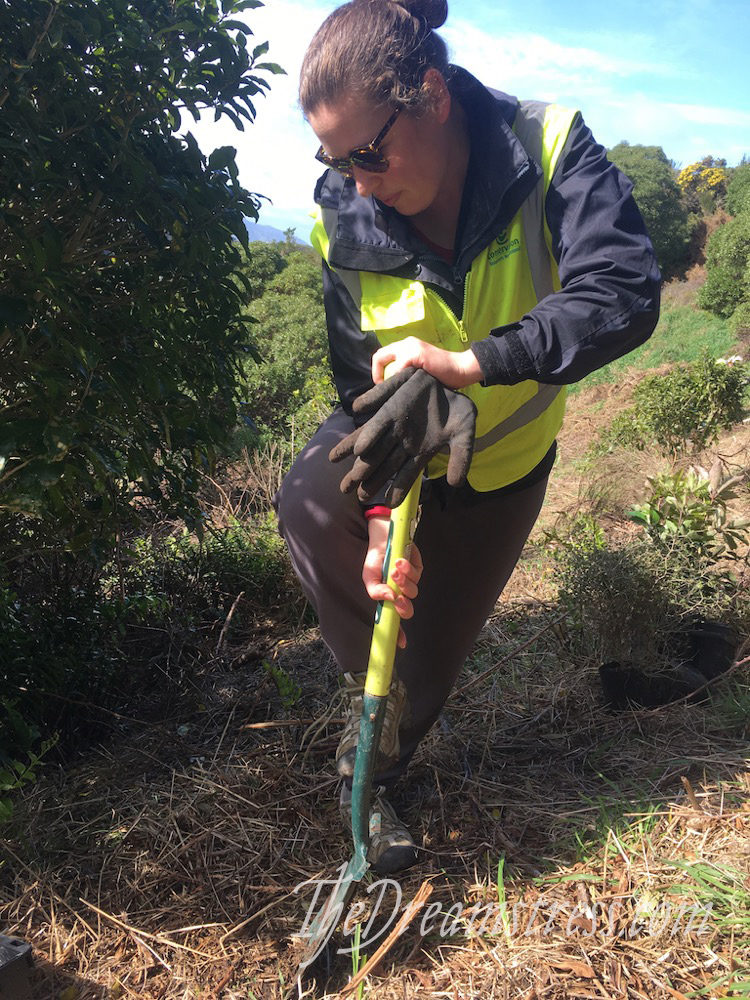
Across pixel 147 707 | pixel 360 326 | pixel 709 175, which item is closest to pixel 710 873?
pixel 360 326

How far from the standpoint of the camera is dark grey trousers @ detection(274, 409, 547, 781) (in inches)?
86.6

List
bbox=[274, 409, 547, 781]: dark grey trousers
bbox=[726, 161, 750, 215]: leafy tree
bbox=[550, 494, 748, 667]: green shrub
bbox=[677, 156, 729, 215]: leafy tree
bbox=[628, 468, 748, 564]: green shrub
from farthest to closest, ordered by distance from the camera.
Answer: bbox=[677, 156, 729, 215]: leafy tree
bbox=[726, 161, 750, 215]: leafy tree
bbox=[628, 468, 748, 564]: green shrub
bbox=[550, 494, 748, 667]: green shrub
bbox=[274, 409, 547, 781]: dark grey trousers

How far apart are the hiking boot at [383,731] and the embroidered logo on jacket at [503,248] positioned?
1145mm

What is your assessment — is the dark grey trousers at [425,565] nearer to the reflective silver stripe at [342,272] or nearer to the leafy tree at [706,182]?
the reflective silver stripe at [342,272]

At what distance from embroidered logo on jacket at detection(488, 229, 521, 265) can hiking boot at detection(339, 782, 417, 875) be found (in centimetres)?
141

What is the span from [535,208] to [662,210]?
24930 millimetres

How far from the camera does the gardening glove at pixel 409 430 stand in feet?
5.39

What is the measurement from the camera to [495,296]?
2.02 m

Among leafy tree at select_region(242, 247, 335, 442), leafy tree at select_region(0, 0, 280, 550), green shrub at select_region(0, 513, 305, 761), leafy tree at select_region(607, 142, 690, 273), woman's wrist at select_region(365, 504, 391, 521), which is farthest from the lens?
leafy tree at select_region(607, 142, 690, 273)

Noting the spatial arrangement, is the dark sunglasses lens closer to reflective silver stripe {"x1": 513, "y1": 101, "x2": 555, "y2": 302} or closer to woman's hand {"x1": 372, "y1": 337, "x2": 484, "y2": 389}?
reflective silver stripe {"x1": 513, "y1": 101, "x2": 555, "y2": 302}

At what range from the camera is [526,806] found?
2.27 m

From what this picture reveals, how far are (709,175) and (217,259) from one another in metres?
34.9

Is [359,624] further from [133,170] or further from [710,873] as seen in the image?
[133,170]

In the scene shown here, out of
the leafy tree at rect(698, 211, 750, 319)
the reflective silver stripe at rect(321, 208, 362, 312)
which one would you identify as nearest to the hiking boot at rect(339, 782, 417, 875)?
the reflective silver stripe at rect(321, 208, 362, 312)
